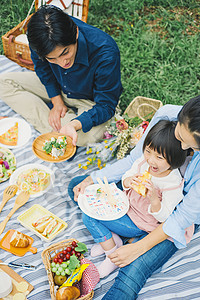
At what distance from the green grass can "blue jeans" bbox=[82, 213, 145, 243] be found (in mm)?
1852

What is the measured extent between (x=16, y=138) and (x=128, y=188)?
3.85ft

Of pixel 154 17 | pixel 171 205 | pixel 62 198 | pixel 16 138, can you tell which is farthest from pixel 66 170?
pixel 154 17

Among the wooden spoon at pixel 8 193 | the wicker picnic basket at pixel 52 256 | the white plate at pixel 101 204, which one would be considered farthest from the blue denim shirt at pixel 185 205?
the wooden spoon at pixel 8 193

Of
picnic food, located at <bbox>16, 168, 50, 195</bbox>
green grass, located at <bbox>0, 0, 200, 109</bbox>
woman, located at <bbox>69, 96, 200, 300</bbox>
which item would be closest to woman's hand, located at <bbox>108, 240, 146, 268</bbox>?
woman, located at <bbox>69, 96, 200, 300</bbox>

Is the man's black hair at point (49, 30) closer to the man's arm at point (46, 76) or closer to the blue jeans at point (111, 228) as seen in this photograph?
the man's arm at point (46, 76)

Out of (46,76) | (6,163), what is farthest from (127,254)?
(46,76)

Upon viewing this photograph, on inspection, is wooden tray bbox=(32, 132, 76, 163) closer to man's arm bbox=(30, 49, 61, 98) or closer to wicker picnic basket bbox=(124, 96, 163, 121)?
man's arm bbox=(30, 49, 61, 98)

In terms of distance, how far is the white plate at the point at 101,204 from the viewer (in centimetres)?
222

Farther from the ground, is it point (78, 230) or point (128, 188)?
point (128, 188)

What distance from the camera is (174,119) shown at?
81.7 inches

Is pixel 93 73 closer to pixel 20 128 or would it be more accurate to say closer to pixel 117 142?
pixel 117 142

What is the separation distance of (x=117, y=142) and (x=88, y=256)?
1.08 meters

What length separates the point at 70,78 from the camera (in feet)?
9.48

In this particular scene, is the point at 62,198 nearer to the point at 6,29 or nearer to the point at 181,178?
the point at 181,178
